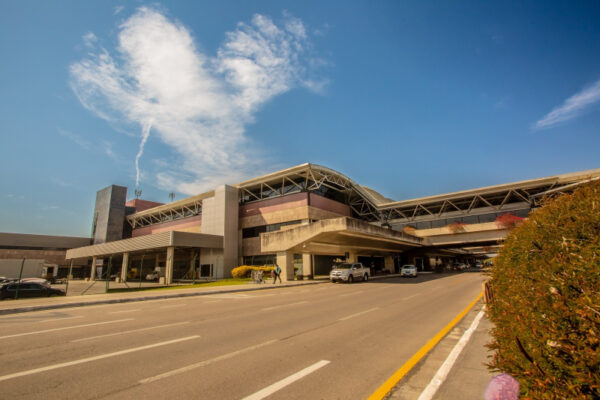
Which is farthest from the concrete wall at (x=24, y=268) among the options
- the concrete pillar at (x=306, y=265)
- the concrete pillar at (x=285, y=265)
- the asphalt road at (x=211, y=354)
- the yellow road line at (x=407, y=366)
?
the yellow road line at (x=407, y=366)

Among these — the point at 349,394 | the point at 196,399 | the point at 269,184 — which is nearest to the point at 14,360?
the point at 196,399

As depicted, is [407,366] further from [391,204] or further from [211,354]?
[391,204]

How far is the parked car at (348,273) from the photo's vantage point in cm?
2736

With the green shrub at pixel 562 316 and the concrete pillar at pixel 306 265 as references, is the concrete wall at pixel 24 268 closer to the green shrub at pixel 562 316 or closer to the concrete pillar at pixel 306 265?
the concrete pillar at pixel 306 265

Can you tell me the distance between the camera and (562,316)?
233 centimetres

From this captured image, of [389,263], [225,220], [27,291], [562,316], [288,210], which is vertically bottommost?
[27,291]

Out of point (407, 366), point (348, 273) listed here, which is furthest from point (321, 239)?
point (407, 366)

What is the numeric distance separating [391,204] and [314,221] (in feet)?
58.8

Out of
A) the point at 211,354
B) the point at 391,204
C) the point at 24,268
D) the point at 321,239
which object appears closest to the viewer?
the point at 211,354

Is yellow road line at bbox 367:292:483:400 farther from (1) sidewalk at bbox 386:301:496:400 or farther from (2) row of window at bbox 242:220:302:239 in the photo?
(2) row of window at bbox 242:220:302:239

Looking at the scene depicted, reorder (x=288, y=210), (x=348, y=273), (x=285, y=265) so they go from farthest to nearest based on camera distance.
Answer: (x=288, y=210) → (x=285, y=265) → (x=348, y=273)

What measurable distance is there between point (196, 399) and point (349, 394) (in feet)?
6.65

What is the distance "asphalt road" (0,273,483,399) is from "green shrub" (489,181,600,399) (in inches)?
88.0

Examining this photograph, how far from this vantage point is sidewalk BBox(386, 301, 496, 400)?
13.3ft
